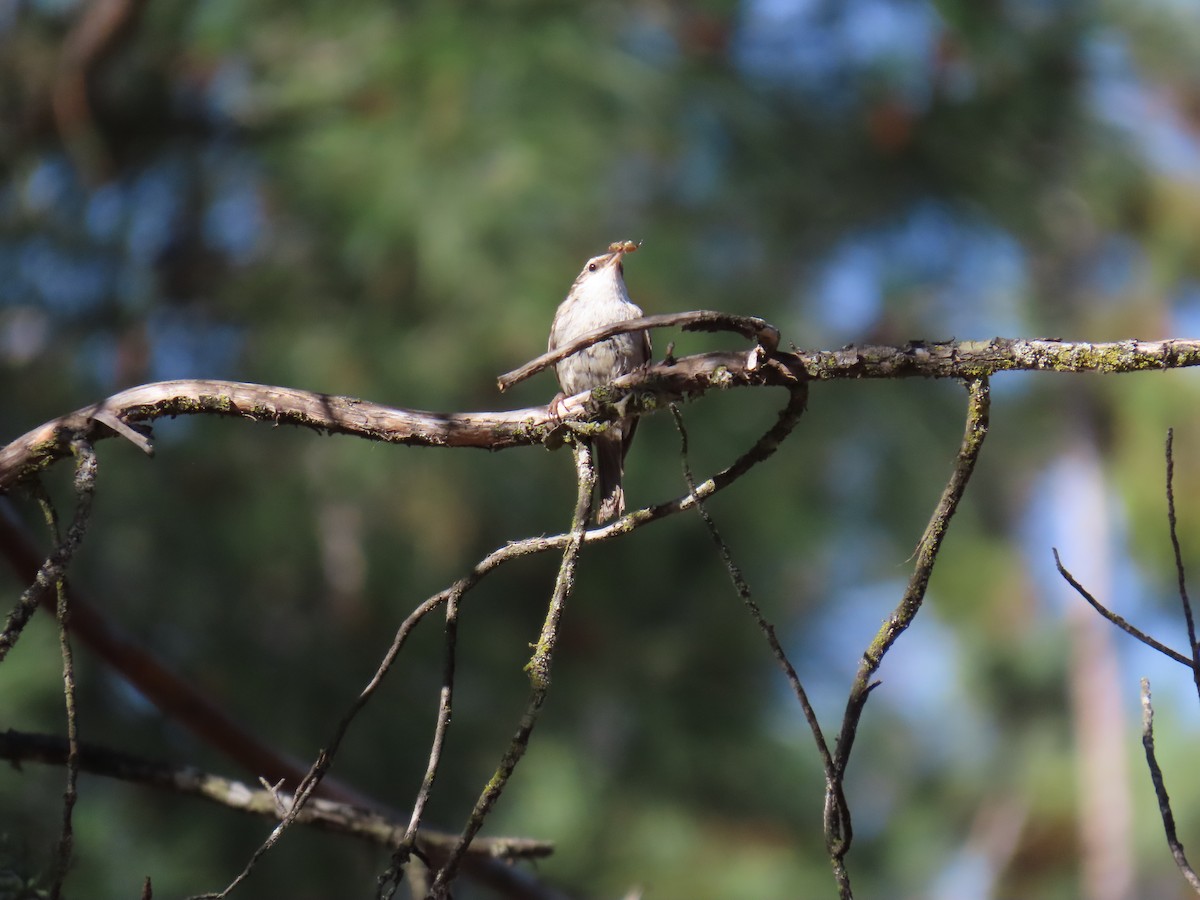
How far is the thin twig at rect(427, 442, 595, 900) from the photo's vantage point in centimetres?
188

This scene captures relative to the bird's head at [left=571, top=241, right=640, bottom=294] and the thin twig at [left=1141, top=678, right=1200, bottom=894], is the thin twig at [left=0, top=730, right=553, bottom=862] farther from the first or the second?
the bird's head at [left=571, top=241, right=640, bottom=294]

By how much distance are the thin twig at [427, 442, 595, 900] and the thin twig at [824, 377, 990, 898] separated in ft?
1.47

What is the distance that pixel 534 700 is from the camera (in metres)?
1.93

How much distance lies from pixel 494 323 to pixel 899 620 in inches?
262

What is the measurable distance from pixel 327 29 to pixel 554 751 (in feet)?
17.9

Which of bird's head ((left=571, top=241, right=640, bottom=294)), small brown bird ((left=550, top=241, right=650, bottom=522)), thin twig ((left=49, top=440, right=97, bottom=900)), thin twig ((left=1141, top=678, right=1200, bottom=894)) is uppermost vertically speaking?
bird's head ((left=571, top=241, right=640, bottom=294))

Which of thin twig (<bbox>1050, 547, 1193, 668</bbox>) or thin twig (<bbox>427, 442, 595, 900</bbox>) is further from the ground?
thin twig (<bbox>1050, 547, 1193, 668</bbox>)

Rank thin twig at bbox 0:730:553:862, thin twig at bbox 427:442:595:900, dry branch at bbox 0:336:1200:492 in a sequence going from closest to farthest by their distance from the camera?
thin twig at bbox 427:442:595:900 → dry branch at bbox 0:336:1200:492 → thin twig at bbox 0:730:553:862

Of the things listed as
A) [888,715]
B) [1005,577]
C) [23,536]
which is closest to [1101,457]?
[1005,577]

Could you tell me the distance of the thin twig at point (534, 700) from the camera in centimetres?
188

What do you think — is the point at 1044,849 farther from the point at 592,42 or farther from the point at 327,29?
the point at 327,29

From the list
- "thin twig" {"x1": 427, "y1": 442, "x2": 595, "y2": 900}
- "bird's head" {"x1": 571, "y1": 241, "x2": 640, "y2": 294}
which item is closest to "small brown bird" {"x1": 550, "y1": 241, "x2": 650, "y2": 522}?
"bird's head" {"x1": 571, "y1": 241, "x2": 640, "y2": 294}

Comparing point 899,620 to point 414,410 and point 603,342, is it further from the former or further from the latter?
point 603,342

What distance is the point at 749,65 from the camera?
9852 millimetres
